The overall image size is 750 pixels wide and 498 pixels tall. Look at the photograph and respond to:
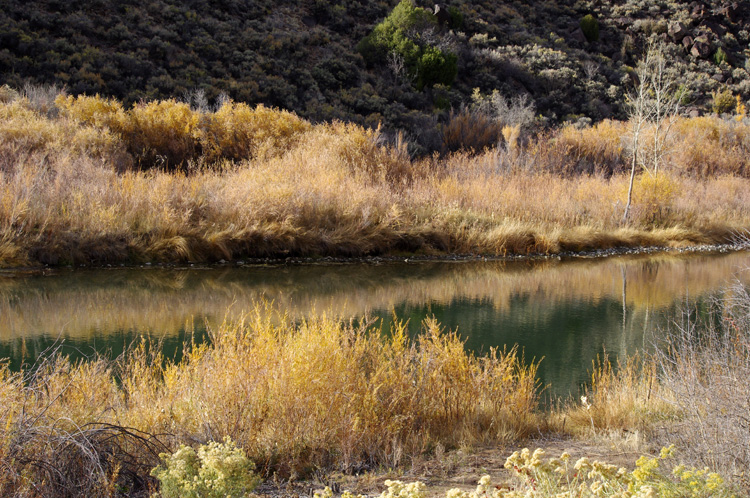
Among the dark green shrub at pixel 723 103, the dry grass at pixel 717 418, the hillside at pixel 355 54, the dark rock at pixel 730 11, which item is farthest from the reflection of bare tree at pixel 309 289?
the dark rock at pixel 730 11

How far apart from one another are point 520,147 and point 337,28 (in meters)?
16.5

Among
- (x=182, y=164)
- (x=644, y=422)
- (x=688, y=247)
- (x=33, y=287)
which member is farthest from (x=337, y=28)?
(x=644, y=422)

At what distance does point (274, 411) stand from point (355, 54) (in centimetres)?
3130

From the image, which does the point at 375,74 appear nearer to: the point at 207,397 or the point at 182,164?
the point at 182,164

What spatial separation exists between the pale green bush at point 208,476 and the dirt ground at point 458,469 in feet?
1.60

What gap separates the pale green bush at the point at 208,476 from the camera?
11.6 ft

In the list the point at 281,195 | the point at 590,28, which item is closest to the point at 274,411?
the point at 281,195

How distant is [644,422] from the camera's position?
5.68 metres

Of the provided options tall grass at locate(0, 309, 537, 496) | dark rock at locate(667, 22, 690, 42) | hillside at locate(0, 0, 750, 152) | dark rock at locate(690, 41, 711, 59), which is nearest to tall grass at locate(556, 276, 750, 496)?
tall grass at locate(0, 309, 537, 496)

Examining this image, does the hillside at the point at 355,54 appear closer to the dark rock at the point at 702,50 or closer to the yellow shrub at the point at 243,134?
the dark rock at the point at 702,50

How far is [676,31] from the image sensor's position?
44906mm

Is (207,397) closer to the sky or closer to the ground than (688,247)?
closer to the sky

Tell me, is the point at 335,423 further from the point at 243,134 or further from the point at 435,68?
the point at 435,68

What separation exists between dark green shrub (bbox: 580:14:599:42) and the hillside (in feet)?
1.76
